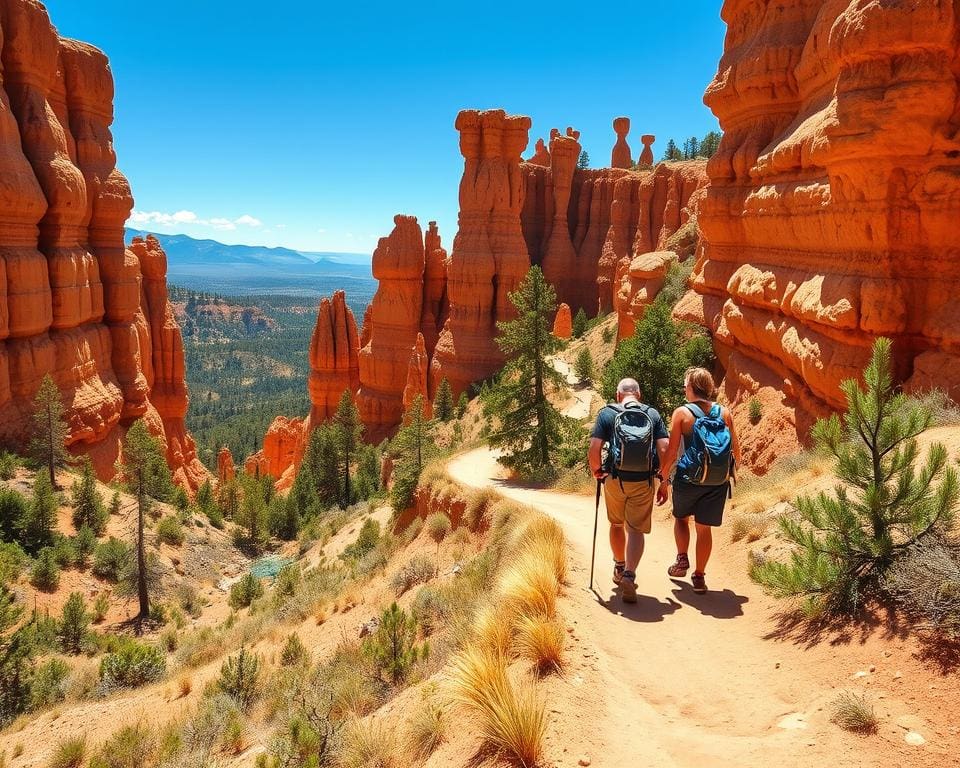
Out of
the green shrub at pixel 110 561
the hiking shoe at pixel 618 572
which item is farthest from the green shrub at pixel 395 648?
the green shrub at pixel 110 561

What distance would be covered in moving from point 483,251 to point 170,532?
24.4m

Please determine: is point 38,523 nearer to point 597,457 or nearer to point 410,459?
point 410,459

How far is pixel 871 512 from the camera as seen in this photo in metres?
5.66

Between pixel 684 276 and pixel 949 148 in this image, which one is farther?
pixel 684 276

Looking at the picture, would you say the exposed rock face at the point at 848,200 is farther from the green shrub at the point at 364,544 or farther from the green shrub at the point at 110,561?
the green shrub at the point at 110,561

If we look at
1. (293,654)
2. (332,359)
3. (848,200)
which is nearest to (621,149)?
(332,359)

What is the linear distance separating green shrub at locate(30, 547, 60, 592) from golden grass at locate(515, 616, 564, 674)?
17834mm

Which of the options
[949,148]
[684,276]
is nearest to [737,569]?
[949,148]

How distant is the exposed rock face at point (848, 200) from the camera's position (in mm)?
10148

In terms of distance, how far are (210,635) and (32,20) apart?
2533cm

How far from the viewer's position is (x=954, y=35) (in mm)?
9922

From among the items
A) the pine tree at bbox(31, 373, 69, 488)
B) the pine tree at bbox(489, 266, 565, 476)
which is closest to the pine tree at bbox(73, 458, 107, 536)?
the pine tree at bbox(31, 373, 69, 488)

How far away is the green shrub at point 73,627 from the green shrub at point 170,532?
702cm

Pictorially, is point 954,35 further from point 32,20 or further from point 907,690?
point 32,20
